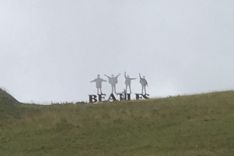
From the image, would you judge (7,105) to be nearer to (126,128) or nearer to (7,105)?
(7,105)

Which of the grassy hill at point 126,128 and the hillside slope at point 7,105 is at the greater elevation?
the hillside slope at point 7,105

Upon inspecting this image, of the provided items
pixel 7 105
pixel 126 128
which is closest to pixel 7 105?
pixel 7 105

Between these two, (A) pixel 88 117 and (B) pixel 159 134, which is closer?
(B) pixel 159 134

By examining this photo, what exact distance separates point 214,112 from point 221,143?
802cm

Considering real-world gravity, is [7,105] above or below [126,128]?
above

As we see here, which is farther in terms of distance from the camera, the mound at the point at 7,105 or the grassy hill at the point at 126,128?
the mound at the point at 7,105

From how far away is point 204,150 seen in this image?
94.1 feet

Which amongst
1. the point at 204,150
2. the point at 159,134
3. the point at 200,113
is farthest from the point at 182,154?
the point at 200,113

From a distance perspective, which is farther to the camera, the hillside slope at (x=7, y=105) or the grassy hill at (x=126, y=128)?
the hillside slope at (x=7, y=105)

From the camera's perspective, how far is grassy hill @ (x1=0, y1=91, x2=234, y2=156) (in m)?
30.2

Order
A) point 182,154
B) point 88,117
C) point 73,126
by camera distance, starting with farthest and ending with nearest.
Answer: point 88,117, point 73,126, point 182,154

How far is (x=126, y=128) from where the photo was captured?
3519cm

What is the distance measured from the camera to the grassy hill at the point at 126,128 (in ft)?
99.1

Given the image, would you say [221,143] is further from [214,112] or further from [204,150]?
[214,112]
